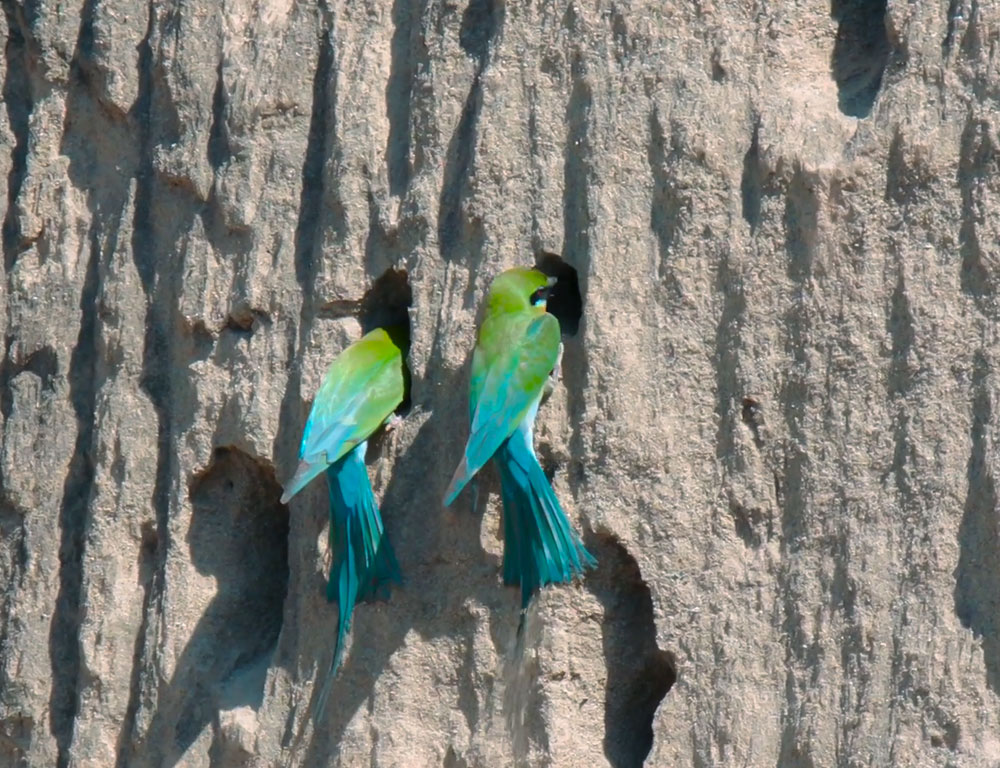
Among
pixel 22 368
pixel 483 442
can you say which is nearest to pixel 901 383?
pixel 483 442

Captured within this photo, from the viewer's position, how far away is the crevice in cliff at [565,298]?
10.0 ft

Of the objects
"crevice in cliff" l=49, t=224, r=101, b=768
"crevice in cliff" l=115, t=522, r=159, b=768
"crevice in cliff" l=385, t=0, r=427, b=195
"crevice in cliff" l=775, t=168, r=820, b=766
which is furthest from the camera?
"crevice in cliff" l=49, t=224, r=101, b=768

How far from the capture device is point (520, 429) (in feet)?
9.43

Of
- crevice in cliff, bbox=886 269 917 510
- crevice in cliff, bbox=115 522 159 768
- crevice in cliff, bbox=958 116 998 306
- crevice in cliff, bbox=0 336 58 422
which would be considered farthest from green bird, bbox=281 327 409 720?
crevice in cliff, bbox=958 116 998 306

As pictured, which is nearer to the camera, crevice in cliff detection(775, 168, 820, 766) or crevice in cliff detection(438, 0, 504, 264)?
crevice in cliff detection(775, 168, 820, 766)

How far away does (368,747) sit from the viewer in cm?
299

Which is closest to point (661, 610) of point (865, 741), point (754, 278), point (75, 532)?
point (865, 741)

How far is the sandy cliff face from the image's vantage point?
2.67 m

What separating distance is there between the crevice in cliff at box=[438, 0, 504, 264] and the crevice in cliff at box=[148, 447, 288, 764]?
0.57m

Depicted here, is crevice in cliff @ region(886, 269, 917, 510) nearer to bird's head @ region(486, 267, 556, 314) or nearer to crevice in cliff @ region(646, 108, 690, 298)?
crevice in cliff @ region(646, 108, 690, 298)

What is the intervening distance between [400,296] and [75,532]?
843 mm

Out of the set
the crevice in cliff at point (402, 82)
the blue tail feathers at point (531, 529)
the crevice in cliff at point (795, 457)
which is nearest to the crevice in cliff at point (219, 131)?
the crevice in cliff at point (402, 82)

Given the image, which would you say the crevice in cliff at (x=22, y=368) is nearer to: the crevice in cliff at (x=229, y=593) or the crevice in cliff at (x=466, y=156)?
the crevice in cliff at (x=229, y=593)

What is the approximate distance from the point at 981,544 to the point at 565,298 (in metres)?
0.88
